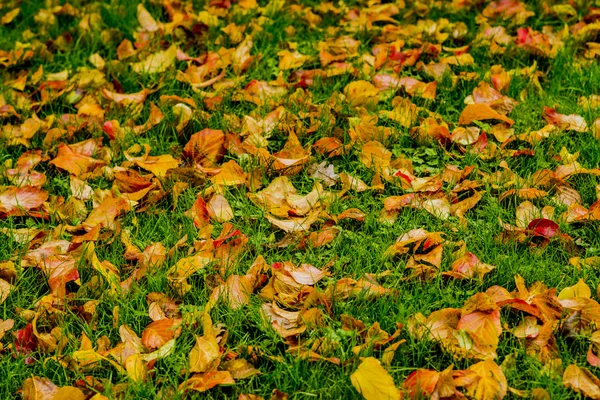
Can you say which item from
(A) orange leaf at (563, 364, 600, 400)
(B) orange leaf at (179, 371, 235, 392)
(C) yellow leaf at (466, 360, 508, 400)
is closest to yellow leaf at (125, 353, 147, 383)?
(B) orange leaf at (179, 371, 235, 392)

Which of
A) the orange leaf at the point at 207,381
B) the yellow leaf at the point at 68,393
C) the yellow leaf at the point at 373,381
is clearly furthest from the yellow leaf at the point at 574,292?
the yellow leaf at the point at 68,393

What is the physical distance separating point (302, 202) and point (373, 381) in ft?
3.03

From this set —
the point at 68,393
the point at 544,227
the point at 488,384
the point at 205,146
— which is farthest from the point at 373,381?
the point at 205,146

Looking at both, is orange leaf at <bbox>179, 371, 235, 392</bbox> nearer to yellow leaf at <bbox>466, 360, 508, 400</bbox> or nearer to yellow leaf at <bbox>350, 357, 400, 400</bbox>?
yellow leaf at <bbox>350, 357, 400, 400</bbox>

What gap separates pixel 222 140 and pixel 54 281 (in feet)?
3.07

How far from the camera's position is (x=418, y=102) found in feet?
10.9

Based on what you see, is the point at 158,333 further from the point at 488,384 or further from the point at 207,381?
the point at 488,384

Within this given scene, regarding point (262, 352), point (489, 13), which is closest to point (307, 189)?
point (262, 352)

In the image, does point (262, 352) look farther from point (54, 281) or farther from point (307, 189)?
point (307, 189)

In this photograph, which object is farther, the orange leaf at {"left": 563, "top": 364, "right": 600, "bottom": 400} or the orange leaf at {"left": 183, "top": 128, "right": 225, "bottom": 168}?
the orange leaf at {"left": 183, "top": 128, "right": 225, "bottom": 168}

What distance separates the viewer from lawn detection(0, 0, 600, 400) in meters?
2.04

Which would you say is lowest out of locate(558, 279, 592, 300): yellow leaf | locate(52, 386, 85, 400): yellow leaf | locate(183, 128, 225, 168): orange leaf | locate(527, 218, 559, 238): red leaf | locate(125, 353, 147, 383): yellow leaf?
locate(183, 128, 225, 168): orange leaf

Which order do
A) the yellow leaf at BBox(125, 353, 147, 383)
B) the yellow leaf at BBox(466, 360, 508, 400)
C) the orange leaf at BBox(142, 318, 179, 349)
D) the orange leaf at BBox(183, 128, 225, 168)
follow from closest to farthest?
the yellow leaf at BBox(466, 360, 508, 400) → the yellow leaf at BBox(125, 353, 147, 383) → the orange leaf at BBox(142, 318, 179, 349) → the orange leaf at BBox(183, 128, 225, 168)

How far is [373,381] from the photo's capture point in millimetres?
1890
